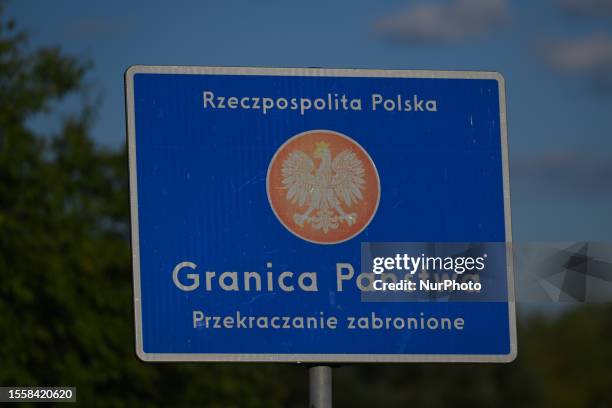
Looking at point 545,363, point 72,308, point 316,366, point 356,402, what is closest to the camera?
point 316,366

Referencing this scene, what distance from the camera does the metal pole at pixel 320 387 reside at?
5746 mm

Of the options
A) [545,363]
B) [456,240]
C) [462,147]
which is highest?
[462,147]

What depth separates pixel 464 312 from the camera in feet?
19.5

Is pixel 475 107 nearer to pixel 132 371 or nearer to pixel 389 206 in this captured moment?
pixel 389 206

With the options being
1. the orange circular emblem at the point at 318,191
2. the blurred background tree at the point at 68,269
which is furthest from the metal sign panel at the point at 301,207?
the blurred background tree at the point at 68,269

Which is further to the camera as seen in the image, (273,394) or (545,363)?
(545,363)

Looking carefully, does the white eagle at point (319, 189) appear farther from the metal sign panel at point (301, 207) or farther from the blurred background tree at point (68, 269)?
the blurred background tree at point (68, 269)

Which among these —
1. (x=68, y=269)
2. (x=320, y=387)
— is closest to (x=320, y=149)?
(x=320, y=387)

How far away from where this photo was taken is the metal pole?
575cm

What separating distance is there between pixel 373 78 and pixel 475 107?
497mm

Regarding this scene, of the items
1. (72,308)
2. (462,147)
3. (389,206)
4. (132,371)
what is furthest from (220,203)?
(132,371)

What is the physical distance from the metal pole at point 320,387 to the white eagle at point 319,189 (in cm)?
63

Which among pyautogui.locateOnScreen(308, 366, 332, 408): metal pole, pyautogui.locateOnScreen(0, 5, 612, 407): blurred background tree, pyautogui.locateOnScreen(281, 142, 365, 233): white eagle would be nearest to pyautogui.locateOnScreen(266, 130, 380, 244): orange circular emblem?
pyautogui.locateOnScreen(281, 142, 365, 233): white eagle

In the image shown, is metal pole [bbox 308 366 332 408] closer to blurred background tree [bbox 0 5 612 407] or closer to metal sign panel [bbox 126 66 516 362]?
metal sign panel [bbox 126 66 516 362]
